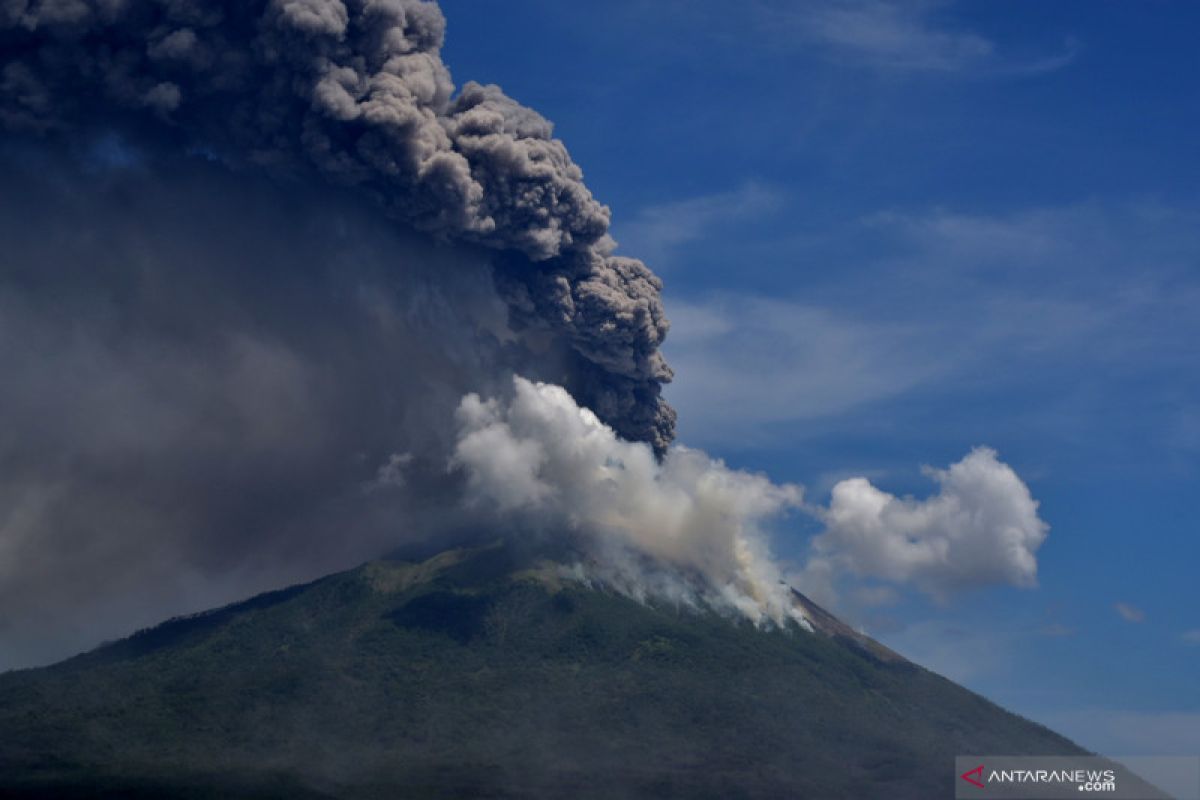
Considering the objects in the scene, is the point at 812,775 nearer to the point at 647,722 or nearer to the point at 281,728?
the point at 647,722

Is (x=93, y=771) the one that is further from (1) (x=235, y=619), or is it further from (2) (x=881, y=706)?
(2) (x=881, y=706)

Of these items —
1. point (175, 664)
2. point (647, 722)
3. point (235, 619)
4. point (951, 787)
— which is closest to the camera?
point (951, 787)

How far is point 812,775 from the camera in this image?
120688 millimetres

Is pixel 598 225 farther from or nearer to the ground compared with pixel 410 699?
farther from the ground

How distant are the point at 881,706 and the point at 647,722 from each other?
34.1m

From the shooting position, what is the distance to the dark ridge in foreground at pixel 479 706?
368 feet

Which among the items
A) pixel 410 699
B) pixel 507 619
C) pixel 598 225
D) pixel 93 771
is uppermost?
pixel 598 225

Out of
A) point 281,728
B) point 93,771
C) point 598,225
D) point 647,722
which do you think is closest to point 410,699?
point 281,728

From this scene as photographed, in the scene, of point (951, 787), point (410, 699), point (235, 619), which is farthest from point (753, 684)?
point (235, 619)

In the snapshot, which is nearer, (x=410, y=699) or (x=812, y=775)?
(x=812, y=775)

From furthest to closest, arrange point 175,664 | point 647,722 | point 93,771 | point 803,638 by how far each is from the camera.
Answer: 1. point 803,638
2. point 175,664
3. point 647,722
4. point 93,771

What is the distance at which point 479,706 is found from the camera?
13038 cm

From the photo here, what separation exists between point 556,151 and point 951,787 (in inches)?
2769

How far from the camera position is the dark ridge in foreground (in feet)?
368
